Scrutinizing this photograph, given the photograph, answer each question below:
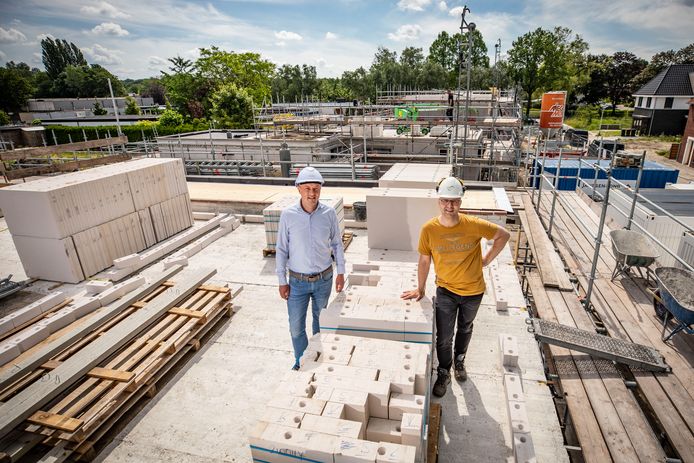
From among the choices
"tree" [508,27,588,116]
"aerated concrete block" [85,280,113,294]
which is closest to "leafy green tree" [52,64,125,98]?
"tree" [508,27,588,116]

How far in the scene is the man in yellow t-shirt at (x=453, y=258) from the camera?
12.0 ft

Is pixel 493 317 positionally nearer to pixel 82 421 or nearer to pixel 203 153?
pixel 82 421

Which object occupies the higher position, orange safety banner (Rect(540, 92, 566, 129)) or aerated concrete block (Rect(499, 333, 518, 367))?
orange safety banner (Rect(540, 92, 566, 129))

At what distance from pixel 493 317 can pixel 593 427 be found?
7.10ft

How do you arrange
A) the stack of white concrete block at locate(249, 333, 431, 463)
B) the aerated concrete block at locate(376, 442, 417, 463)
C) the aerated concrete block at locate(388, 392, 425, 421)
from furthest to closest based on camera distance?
the aerated concrete block at locate(388, 392, 425, 421) < the stack of white concrete block at locate(249, 333, 431, 463) < the aerated concrete block at locate(376, 442, 417, 463)

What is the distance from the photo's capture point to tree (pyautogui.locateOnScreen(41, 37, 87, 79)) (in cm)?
10242

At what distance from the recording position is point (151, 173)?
357 inches

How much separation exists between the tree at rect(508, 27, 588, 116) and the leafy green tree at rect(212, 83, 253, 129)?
4631 cm

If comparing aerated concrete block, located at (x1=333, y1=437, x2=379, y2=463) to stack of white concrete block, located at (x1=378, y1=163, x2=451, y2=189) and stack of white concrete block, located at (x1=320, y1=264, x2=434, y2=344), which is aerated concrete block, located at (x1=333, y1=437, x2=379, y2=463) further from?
stack of white concrete block, located at (x1=378, y1=163, x2=451, y2=189)

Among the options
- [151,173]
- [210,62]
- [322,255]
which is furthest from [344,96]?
[322,255]

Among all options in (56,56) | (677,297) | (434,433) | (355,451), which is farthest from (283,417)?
(56,56)

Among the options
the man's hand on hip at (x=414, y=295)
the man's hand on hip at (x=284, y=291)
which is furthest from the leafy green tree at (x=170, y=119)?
the man's hand on hip at (x=414, y=295)

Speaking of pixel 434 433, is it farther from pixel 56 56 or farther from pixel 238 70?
pixel 56 56

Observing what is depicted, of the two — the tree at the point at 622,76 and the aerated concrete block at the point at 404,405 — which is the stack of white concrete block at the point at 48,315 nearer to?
the aerated concrete block at the point at 404,405
